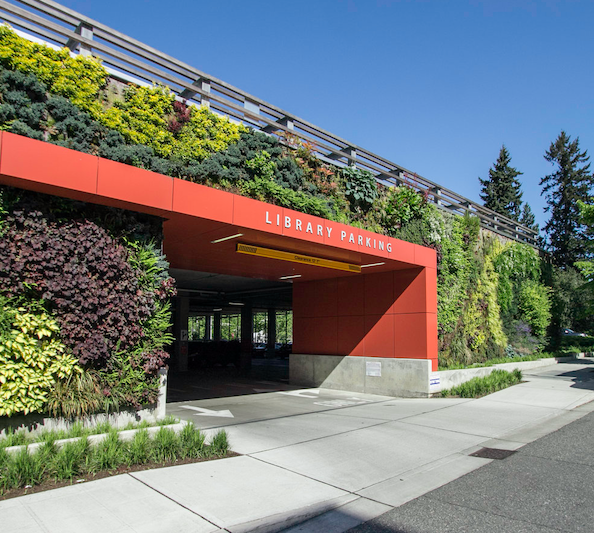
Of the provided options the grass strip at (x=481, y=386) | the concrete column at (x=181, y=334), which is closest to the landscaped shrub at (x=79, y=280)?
the grass strip at (x=481, y=386)

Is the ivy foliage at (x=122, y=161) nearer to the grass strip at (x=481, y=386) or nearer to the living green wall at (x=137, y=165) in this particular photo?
the living green wall at (x=137, y=165)

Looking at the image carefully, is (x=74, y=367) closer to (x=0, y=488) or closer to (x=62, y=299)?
(x=62, y=299)

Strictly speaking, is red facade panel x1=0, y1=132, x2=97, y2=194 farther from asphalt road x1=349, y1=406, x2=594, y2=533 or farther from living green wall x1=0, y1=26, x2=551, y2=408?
asphalt road x1=349, y1=406, x2=594, y2=533

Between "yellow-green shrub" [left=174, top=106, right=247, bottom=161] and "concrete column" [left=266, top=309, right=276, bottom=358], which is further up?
"yellow-green shrub" [left=174, top=106, right=247, bottom=161]

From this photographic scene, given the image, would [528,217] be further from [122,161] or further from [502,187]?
[122,161]

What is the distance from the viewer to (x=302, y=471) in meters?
6.20

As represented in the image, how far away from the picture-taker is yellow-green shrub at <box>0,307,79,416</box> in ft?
20.4

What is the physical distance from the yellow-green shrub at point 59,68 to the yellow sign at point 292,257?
4033 mm

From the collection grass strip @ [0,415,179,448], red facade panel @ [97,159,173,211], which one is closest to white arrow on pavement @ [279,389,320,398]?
grass strip @ [0,415,179,448]

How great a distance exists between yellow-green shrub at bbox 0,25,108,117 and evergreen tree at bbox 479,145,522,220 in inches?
1708

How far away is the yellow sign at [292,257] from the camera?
10.6 metres

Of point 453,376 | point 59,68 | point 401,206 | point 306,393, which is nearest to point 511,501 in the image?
point 59,68

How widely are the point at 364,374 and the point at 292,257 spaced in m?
5.40

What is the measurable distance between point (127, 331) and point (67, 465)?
2.36 meters
